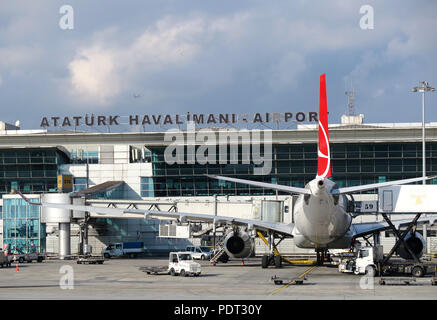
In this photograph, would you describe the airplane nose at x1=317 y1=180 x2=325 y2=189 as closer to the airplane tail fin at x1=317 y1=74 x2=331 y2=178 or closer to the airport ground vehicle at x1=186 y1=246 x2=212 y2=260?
the airplane tail fin at x1=317 y1=74 x2=331 y2=178

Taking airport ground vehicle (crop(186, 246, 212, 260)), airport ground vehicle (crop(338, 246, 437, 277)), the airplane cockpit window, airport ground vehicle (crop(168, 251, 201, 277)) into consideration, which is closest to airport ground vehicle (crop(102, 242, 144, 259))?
airport ground vehicle (crop(186, 246, 212, 260))

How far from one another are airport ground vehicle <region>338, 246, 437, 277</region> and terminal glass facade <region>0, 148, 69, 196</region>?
210ft

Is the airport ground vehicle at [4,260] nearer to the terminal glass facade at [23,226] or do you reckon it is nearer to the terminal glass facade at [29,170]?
the terminal glass facade at [23,226]

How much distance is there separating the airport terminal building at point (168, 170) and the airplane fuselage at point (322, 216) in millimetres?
40984

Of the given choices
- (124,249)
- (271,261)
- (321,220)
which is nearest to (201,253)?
(124,249)

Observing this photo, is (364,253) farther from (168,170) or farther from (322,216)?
(168,170)

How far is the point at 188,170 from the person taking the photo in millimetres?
101562

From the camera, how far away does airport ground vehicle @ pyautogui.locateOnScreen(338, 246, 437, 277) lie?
46344 mm

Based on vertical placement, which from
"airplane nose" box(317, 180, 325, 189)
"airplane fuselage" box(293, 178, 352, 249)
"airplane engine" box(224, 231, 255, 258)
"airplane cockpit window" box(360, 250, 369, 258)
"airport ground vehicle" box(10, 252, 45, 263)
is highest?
"airplane nose" box(317, 180, 325, 189)

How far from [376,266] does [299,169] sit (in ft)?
171

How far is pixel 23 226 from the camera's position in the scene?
93.1m
